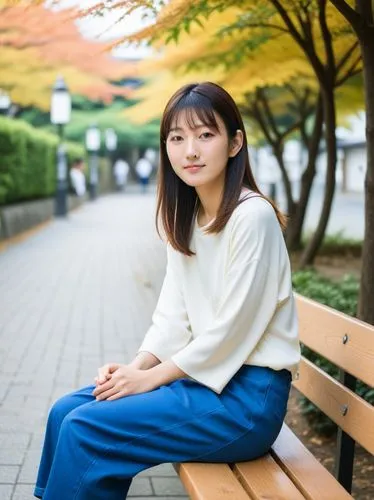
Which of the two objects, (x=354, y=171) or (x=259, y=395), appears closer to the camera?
(x=259, y=395)

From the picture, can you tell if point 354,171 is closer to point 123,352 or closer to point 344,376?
point 123,352

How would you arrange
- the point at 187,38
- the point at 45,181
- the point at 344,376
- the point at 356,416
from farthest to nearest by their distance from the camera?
1. the point at 45,181
2. the point at 187,38
3. the point at 344,376
4. the point at 356,416

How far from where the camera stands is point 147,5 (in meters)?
4.38

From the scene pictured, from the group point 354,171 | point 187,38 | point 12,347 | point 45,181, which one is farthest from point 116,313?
point 354,171

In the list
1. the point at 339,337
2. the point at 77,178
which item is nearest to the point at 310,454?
the point at 339,337

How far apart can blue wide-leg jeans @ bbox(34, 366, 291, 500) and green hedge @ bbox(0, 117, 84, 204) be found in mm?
13259

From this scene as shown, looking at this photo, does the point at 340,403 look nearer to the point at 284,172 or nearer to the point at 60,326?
the point at 60,326

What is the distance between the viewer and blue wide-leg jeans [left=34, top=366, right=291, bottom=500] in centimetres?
259

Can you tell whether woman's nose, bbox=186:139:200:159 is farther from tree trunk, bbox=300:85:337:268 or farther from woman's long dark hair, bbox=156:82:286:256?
tree trunk, bbox=300:85:337:268

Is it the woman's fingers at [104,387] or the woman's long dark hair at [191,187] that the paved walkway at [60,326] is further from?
the woman's long dark hair at [191,187]

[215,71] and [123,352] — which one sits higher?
[215,71]

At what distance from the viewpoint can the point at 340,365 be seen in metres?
3.17

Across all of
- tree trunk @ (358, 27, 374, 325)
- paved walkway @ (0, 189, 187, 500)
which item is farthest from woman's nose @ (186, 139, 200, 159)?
tree trunk @ (358, 27, 374, 325)

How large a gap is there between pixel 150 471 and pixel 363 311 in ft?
4.81
